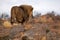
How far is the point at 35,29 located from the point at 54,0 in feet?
2.81

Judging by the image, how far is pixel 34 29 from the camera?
2.56m

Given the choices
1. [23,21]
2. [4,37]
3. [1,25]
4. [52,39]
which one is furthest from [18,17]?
[52,39]

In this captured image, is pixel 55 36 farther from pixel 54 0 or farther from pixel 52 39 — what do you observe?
pixel 54 0

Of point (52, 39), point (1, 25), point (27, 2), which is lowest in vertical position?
point (52, 39)

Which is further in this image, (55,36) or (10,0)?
(10,0)

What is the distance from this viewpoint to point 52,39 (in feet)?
7.97

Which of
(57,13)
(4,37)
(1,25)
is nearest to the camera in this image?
(4,37)

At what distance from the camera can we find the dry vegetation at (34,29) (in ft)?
8.05

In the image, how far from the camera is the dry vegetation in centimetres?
246

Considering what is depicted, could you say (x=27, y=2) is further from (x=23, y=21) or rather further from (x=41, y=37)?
(x=41, y=37)

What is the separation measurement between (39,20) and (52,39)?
0.46 m

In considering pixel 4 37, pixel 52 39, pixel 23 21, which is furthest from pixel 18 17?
pixel 52 39

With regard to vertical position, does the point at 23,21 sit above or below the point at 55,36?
above

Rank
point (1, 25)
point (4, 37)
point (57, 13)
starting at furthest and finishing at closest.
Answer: point (57, 13) < point (1, 25) < point (4, 37)
